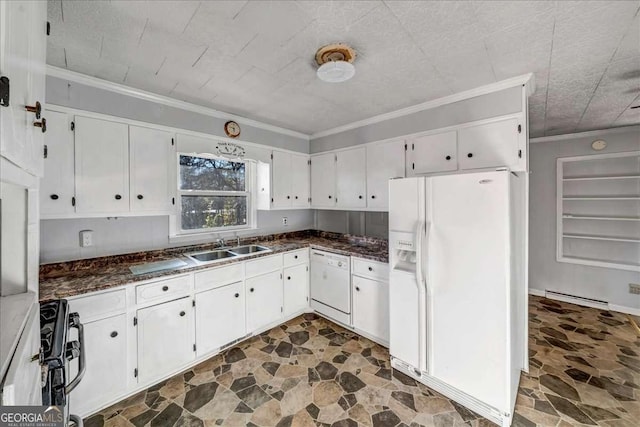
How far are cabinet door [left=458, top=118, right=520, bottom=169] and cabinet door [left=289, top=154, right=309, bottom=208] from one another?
213 cm

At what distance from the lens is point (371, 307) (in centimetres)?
268

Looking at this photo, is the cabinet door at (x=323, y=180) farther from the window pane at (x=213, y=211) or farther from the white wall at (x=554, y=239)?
the white wall at (x=554, y=239)

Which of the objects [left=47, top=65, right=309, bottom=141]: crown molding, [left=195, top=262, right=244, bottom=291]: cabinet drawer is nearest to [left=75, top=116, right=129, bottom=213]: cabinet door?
[left=47, top=65, right=309, bottom=141]: crown molding

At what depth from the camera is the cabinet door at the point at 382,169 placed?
2.87m

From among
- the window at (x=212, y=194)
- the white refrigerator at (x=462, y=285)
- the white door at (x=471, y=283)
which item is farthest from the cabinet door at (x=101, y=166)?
the white door at (x=471, y=283)

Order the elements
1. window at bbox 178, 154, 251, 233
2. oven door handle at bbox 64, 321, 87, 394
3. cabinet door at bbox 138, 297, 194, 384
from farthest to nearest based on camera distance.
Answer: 1. window at bbox 178, 154, 251, 233
2. cabinet door at bbox 138, 297, 194, 384
3. oven door handle at bbox 64, 321, 87, 394

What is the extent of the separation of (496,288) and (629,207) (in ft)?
11.2

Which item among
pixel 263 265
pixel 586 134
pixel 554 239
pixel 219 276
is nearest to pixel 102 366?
pixel 219 276

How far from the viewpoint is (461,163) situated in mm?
2410

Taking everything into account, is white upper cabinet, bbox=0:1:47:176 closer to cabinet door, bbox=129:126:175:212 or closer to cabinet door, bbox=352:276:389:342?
cabinet door, bbox=129:126:175:212

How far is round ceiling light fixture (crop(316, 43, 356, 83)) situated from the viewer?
64.5 inches

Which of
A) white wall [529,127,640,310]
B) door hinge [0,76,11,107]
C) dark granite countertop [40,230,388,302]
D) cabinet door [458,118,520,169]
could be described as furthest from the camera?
white wall [529,127,640,310]

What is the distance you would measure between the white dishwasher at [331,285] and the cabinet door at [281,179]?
0.83 meters

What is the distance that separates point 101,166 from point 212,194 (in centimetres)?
113
